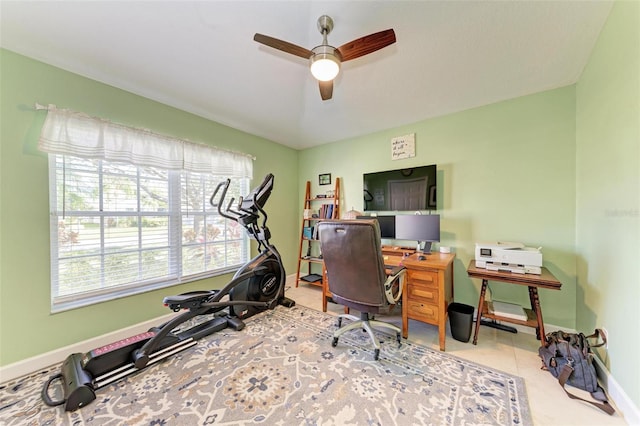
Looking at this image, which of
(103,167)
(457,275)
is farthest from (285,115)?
(457,275)

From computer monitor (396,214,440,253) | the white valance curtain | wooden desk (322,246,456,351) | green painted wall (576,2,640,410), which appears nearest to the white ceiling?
green painted wall (576,2,640,410)

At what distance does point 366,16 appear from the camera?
4.95ft

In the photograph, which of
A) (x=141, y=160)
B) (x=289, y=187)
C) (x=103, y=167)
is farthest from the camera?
(x=289, y=187)

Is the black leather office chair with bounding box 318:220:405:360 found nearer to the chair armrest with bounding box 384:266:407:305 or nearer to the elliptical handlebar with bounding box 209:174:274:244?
the chair armrest with bounding box 384:266:407:305

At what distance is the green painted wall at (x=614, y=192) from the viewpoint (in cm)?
125

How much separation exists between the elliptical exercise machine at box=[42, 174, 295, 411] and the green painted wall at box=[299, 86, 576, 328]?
2134 millimetres

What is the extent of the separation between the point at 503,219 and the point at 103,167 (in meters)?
4.05

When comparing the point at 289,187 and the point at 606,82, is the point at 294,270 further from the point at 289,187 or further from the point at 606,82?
the point at 606,82

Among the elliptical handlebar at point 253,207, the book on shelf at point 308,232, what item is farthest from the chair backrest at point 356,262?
the book on shelf at point 308,232

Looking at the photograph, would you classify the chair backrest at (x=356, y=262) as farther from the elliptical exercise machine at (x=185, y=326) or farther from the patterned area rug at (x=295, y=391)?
the elliptical exercise machine at (x=185, y=326)

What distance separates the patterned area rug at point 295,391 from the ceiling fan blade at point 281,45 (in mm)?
2320

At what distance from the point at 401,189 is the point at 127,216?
3.10m

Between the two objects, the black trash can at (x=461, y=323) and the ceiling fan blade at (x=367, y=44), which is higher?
the ceiling fan blade at (x=367, y=44)

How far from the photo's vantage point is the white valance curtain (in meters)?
1.83
